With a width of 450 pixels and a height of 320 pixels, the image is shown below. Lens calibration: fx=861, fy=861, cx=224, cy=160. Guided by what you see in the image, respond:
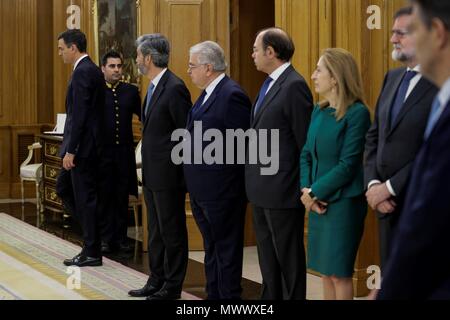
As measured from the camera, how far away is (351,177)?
177 inches

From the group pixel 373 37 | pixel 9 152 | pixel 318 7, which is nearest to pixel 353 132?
pixel 373 37

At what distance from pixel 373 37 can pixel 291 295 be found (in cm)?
204

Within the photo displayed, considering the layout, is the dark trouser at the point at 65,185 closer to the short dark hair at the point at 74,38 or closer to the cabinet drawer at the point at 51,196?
the short dark hair at the point at 74,38

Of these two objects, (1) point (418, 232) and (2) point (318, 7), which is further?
(2) point (318, 7)

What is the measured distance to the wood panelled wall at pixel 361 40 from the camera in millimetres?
5914

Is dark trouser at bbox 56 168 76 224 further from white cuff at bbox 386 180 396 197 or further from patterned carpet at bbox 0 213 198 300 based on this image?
white cuff at bbox 386 180 396 197

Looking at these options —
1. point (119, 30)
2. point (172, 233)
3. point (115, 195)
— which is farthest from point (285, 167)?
point (119, 30)

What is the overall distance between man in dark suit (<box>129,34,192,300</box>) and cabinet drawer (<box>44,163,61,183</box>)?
4432 mm

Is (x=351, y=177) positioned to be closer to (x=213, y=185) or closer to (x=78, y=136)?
(x=213, y=185)

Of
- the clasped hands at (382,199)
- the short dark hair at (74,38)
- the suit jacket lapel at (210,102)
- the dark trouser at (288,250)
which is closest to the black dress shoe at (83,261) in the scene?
the short dark hair at (74,38)

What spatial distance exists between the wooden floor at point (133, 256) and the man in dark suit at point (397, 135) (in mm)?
2048

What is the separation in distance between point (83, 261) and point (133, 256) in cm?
68

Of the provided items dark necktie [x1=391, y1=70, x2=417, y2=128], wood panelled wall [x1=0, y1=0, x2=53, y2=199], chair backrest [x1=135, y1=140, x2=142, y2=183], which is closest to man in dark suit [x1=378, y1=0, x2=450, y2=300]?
dark necktie [x1=391, y1=70, x2=417, y2=128]

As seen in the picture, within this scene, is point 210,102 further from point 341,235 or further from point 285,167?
point 341,235
